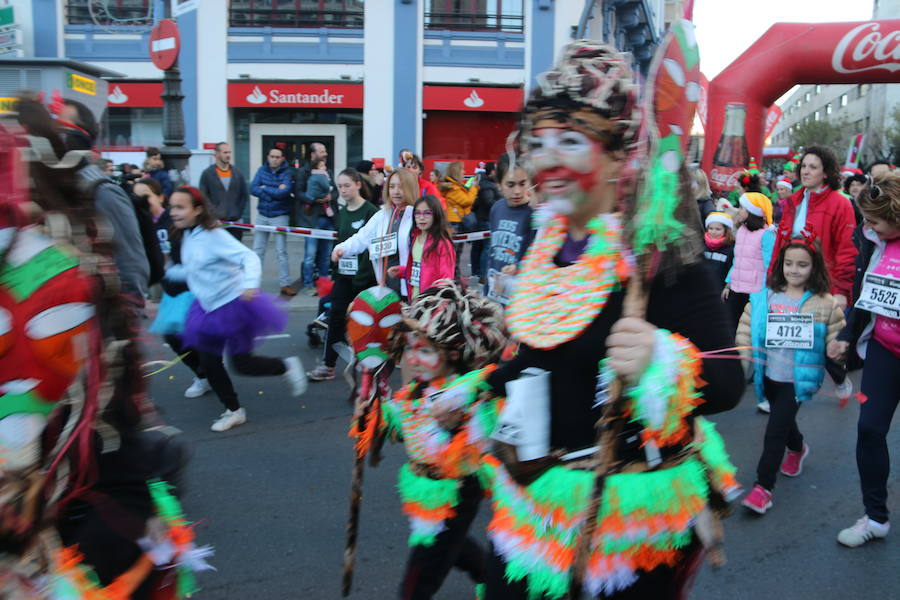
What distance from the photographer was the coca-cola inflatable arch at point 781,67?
11586 millimetres

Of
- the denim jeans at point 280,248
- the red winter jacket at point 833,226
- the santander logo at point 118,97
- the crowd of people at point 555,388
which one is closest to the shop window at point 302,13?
the santander logo at point 118,97

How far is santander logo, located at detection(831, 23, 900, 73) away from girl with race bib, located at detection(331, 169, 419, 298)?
8870 mm

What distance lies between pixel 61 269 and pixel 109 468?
0.46 metres

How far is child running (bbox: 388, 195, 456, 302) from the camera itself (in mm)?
5520

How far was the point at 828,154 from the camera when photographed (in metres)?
5.87

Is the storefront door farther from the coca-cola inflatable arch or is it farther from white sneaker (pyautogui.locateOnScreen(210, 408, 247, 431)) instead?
white sneaker (pyautogui.locateOnScreen(210, 408, 247, 431))

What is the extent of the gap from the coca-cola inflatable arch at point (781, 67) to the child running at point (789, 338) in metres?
7.50

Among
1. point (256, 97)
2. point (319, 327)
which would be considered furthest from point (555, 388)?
point (256, 97)

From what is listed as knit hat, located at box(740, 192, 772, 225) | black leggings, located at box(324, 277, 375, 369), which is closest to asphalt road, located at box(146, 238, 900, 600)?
black leggings, located at box(324, 277, 375, 369)

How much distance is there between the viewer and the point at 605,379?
172cm

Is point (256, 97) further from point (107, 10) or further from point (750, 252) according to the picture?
point (750, 252)

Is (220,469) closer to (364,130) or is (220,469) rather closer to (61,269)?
(61,269)

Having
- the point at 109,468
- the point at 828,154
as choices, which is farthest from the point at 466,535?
the point at 828,154

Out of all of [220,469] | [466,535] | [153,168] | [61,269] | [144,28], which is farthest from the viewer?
[144,28]
